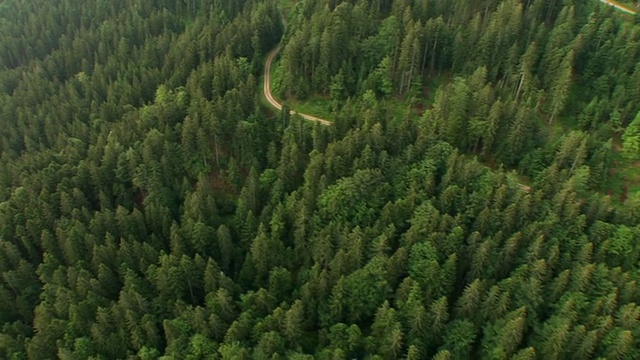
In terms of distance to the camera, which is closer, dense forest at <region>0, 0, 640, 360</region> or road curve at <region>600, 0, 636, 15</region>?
dense forest at <region>0, 0, 640, 360</region>

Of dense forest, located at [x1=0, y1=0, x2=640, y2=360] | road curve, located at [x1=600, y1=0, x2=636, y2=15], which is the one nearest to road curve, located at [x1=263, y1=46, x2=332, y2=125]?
dense forest, located at [x1=0, y1=0, x2=640, y2=360]

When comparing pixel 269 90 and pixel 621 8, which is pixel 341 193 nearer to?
pixel 269 90

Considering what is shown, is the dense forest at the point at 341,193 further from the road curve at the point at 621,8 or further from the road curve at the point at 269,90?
the road curve at the point at 621,8

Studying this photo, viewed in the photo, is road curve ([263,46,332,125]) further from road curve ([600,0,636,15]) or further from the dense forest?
road curve ([600,0,636,15])

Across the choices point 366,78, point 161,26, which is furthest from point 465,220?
point 161,26

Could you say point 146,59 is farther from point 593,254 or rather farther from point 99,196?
point 593,254

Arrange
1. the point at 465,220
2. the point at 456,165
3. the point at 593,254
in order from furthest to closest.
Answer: the point at 456,165 → the point at 465,220 → the point at 593,254

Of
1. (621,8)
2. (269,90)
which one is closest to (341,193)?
(269,90)

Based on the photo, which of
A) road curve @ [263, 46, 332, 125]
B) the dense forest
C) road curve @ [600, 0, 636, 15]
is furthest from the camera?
road curve @ [600, 0, 636, 15]
